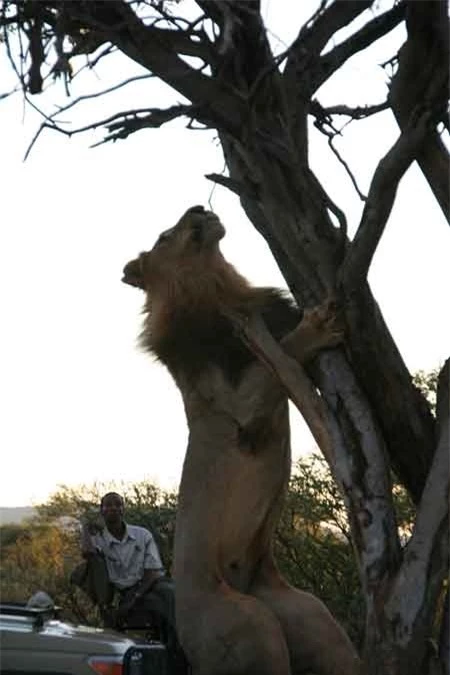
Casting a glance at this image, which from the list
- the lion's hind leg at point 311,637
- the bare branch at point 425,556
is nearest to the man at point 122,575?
the lion's hind leg at point 311,637

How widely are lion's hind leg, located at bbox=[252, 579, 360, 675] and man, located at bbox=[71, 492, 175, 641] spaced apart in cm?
70

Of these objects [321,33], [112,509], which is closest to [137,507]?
[112,509]

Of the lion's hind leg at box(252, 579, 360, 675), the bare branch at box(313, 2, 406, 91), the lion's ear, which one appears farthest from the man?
the bare branch at box(313, 2, 406, 91)

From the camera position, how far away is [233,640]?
6.65 m

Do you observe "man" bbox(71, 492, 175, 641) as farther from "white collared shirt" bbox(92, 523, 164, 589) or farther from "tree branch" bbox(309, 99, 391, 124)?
"tree branch" bbox(309, 99, 391, 124)

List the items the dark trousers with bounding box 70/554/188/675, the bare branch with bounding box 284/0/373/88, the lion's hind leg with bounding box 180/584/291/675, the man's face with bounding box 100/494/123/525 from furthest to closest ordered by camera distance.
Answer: the man's face with bounding box 100/494/123/525
the dark trousers with bounding box 70/554/188/675
the lion's hind leg with bounding box 180/584/291/675
the bare branch with bounding box 284/0/373/88

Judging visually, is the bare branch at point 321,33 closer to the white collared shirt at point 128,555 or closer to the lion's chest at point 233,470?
the lion's chest at point 233,470

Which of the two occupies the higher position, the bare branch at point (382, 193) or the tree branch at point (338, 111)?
the tree branch at point (338, 111)

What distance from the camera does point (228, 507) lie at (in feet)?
22.6

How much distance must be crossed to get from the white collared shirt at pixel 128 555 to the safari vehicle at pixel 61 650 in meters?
2.39

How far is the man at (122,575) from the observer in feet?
26.6

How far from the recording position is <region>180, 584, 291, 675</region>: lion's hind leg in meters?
6.61

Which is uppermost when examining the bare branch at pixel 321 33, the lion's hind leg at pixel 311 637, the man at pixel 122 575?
the bare branch at pixel 321 33

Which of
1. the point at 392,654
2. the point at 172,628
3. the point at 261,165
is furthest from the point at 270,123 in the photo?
the point at 172,628
